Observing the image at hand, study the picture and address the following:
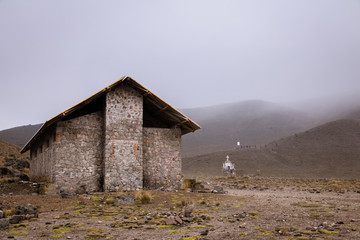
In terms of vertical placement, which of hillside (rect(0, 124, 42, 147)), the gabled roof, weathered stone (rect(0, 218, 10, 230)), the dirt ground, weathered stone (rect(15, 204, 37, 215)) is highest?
hillside (rect(0, 124, 42, 147))

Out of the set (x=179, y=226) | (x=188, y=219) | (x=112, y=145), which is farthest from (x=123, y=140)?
(x=179, y=226)

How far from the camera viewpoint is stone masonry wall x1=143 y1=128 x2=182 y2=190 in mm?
17156

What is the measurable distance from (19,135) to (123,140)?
326 ft

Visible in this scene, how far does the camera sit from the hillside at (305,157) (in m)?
53.5

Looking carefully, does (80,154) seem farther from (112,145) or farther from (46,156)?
(46,156)

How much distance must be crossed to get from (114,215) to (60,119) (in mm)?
7008

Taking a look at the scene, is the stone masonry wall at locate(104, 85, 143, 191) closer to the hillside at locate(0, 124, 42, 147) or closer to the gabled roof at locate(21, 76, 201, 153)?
the gabled roof at locate(21, 76, 201, 153)

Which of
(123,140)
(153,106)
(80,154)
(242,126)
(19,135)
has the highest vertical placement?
(242,126)

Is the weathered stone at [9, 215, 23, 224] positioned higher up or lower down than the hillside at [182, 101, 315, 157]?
lower down

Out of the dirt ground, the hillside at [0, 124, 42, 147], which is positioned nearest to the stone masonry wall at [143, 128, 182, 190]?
the dirt ground

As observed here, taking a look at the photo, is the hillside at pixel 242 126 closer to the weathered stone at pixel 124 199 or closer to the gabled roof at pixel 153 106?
the gabled roof at pixel 153 106

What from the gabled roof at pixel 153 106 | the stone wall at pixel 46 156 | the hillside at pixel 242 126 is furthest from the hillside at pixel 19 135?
the gabled roof at pixel 153 106

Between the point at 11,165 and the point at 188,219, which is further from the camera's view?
the point at 11,165

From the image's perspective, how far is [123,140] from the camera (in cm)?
1617
